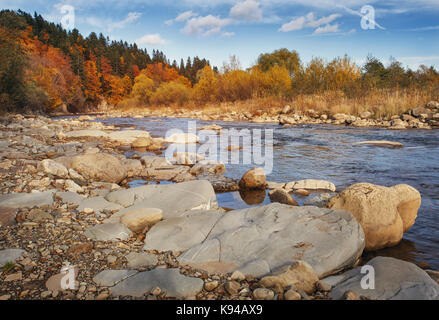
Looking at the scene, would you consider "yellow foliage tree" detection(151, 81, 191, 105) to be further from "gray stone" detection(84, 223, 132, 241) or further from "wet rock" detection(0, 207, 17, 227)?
"gray stone" detection(84, 223, 132, 241)

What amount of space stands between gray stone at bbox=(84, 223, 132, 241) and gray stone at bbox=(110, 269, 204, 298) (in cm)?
80

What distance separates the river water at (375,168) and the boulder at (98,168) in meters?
1.97

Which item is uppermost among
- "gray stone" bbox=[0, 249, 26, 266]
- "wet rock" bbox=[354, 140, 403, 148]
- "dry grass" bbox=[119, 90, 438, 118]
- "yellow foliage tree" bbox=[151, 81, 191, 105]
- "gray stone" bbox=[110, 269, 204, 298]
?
"yellow foliage tree" bbox=[151, 81, 191, 105]

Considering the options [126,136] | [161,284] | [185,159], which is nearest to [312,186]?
[185,159]

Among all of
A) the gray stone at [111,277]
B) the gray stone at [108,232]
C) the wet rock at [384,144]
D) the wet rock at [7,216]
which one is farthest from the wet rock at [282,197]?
the wet rock at [384,144]

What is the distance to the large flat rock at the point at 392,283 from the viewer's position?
185cm

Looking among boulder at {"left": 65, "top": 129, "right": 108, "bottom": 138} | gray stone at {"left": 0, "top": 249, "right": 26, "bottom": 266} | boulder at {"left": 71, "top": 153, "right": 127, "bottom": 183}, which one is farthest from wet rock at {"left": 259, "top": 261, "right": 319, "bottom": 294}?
boulder at {"left": 65, "top": 129, "right": 108, "bottom": 138}

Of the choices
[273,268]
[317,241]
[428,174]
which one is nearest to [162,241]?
[273,268]

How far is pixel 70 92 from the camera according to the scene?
3881 cm

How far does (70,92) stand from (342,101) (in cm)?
3524

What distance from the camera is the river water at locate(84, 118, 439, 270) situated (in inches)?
125

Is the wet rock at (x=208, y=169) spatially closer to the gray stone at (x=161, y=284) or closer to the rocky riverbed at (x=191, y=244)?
the rocky riverbed at (x=191, y=244)

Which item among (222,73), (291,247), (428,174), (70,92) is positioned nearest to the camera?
(291,247)

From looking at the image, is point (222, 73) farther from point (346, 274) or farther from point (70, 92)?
point (346, 274)
